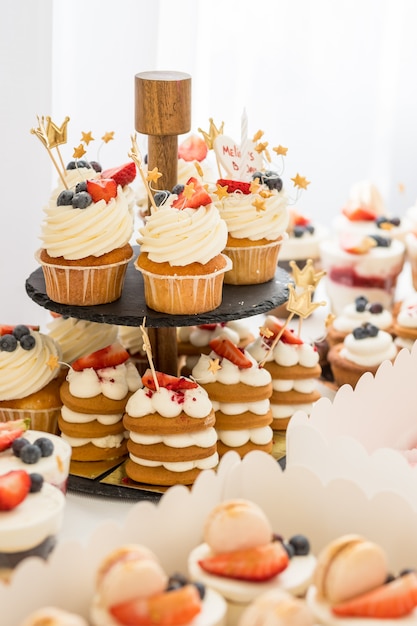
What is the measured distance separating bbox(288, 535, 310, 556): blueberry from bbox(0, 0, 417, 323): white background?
149cm

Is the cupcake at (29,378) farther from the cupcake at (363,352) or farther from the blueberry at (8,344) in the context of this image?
the cupcake at (363,352)

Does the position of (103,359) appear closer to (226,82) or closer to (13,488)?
(13,488)

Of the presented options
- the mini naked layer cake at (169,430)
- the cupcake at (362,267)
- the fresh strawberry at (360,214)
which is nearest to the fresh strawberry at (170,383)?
the mini naked layer cake at (169,430)

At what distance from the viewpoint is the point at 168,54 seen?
341cm

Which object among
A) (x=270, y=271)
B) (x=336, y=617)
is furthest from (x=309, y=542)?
(x=270, y=271)

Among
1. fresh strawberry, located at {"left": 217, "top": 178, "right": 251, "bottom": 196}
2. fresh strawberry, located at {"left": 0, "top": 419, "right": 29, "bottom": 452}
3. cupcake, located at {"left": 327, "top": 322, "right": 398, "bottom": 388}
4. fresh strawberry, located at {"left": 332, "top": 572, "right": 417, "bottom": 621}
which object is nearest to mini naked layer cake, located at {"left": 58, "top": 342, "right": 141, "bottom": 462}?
fresh strawberry, located at {"left": 0, "top": 419, "right": 29, "bottom": 452}

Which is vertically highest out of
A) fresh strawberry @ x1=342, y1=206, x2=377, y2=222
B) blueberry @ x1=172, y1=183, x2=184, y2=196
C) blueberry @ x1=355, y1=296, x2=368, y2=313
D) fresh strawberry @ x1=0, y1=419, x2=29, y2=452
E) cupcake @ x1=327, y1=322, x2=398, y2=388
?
blueberry @ x1=172, y1=183, x2=184, y2=196

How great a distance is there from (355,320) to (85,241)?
999mm

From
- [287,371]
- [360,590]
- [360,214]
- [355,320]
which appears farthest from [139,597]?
[360,214]

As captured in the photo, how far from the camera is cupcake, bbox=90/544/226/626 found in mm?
1434

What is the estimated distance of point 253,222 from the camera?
2.36m

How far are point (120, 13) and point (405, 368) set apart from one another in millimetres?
1374

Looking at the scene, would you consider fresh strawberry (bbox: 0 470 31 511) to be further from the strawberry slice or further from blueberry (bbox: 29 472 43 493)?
the strawberry slice

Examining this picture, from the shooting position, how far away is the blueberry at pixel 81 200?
2.18 metres
